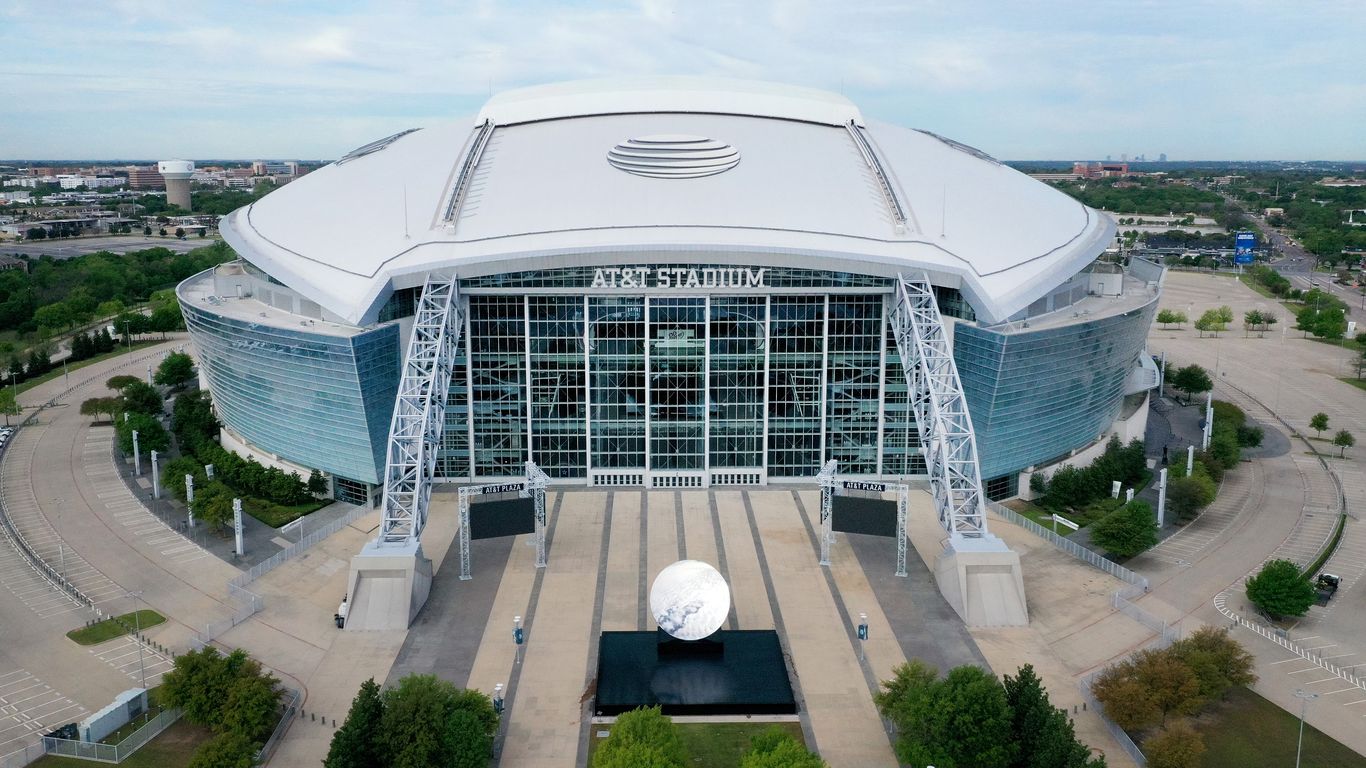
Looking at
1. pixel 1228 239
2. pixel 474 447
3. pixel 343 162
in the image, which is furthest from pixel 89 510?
pixel 1228 239

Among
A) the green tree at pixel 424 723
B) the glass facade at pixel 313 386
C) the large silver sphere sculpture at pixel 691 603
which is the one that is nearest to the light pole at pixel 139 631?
the green tree at pixel 424 723

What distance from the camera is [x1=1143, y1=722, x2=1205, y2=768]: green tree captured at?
31.5 metres

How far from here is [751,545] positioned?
51.2m

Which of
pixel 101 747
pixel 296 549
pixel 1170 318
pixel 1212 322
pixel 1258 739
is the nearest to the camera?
pixel 101 747

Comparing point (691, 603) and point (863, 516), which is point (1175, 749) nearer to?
point (691, 603)

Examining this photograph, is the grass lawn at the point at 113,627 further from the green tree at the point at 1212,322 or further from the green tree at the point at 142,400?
the green tree at the point at 1212,322

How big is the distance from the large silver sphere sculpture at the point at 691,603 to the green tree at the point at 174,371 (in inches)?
2277

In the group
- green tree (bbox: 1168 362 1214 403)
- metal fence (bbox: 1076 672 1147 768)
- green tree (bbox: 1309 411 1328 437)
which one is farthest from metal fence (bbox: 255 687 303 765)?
green tree (bbox: 1168 362 1214 403)

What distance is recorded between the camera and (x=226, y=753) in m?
31.5

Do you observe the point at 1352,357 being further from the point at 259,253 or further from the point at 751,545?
the point at 259,253

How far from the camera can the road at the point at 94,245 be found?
166875mm

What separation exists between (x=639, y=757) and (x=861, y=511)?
22305 mm

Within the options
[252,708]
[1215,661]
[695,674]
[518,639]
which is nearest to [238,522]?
[252,708]

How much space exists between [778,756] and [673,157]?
4294cm
